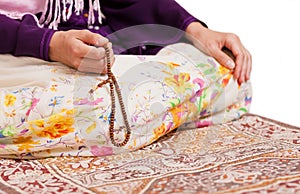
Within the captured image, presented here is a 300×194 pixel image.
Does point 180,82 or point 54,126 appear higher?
point 180,82

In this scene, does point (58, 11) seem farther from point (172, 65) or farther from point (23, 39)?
point (172, 65)

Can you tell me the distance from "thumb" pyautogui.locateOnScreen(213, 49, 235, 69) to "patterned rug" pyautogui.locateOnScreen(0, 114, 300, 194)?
20 cm

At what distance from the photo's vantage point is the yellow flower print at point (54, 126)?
3.74 feet

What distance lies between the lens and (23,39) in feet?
4.09

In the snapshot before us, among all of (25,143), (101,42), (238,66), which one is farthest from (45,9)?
(238,66)

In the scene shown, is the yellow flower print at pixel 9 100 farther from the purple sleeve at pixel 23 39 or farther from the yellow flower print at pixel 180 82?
the yellow flower print at pixel 180 82

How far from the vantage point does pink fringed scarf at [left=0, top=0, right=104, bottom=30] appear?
1350mm

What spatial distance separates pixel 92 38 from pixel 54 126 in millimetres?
202

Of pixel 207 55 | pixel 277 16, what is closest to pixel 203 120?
pixel 207 55

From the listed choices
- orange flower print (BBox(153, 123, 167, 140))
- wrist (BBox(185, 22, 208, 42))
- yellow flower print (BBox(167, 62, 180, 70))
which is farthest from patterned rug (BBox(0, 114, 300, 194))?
wrist (BBox(185, 22, 208, 42))

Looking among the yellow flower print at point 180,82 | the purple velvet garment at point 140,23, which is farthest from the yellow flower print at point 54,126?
the purple velvet garment at point 140,23

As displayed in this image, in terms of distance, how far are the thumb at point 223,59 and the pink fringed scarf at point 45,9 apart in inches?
13.8

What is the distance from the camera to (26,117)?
1.15 meters

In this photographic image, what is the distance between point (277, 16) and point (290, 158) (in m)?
0.97
